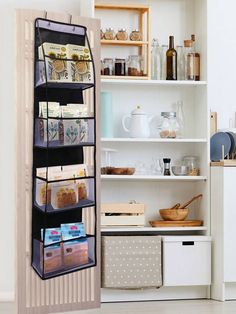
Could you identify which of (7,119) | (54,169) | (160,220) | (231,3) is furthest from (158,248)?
(231,3)

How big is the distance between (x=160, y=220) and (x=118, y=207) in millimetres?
450

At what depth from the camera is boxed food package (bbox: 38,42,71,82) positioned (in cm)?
471

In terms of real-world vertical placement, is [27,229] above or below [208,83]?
below

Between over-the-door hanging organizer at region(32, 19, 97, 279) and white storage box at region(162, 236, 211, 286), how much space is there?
557 mm

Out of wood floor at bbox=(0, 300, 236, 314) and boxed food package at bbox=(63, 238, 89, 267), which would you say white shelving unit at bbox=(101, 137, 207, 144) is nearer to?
boxed food package at bbox=(63, 238, 89, 267)

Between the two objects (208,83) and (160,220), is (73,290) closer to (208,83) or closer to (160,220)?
(160,220)

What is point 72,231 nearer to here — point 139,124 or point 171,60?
point 139,124

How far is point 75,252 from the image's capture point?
16.0 feet

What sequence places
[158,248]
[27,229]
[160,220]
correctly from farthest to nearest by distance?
1. [160,220]
2. [158,248]
3. [27,229]

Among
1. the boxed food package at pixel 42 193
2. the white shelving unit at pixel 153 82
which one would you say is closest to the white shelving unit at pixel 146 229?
the boxed food package at pixel 42 193

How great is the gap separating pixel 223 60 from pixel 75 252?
1909mm

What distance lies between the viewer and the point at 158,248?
5.14 metres

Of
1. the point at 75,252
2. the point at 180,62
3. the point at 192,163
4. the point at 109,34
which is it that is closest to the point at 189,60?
the point at 180,62

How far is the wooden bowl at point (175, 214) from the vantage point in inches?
208
